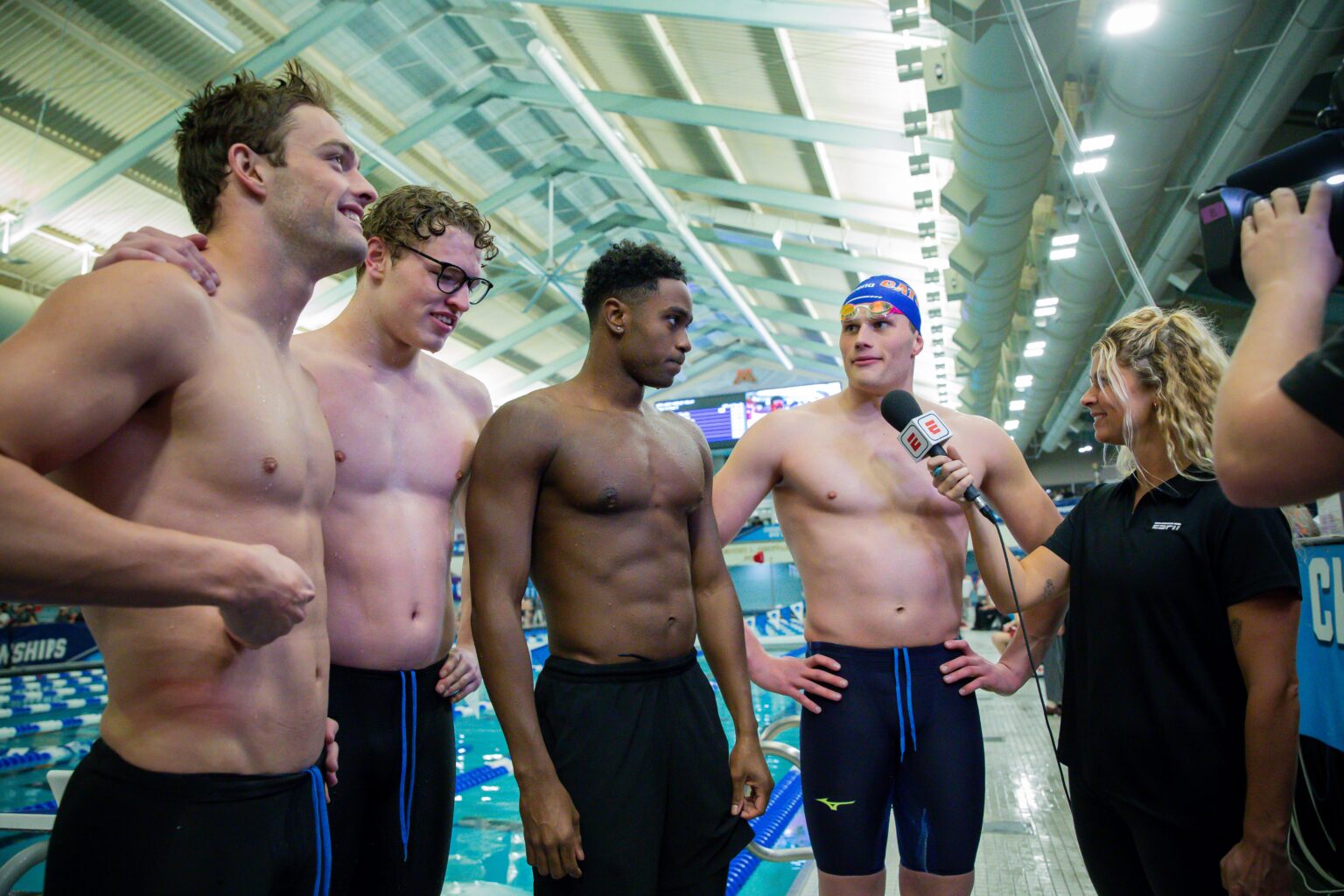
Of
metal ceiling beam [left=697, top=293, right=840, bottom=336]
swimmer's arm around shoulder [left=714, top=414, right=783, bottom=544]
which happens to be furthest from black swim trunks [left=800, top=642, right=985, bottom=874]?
metal ceiling beam [left=697, top=293, right=840, bottom=336]

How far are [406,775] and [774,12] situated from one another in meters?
6.88

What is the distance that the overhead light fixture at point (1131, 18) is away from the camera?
4.55 m

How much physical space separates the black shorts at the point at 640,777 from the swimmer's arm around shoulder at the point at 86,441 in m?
0.91

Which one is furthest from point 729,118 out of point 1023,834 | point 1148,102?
point 1023,834

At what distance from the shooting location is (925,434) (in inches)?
89.0

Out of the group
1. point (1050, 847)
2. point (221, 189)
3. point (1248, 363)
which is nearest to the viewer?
point (1248, 363)

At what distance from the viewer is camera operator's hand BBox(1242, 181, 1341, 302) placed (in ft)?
3.81

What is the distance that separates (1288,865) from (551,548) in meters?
1.60

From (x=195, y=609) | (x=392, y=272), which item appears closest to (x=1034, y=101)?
(x=392, y=272)

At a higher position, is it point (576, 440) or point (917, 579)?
point (576, 440)

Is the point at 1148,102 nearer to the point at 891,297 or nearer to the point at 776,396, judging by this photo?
the point at 891,297

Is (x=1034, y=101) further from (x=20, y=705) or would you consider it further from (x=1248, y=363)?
(x=20, y=705)

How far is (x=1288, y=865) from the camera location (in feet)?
5.51

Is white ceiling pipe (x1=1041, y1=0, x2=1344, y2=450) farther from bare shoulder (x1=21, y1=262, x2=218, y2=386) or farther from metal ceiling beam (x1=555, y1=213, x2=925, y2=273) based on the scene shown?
bare shoulder (x1=21, y1=262, x2=218, y2=386)
